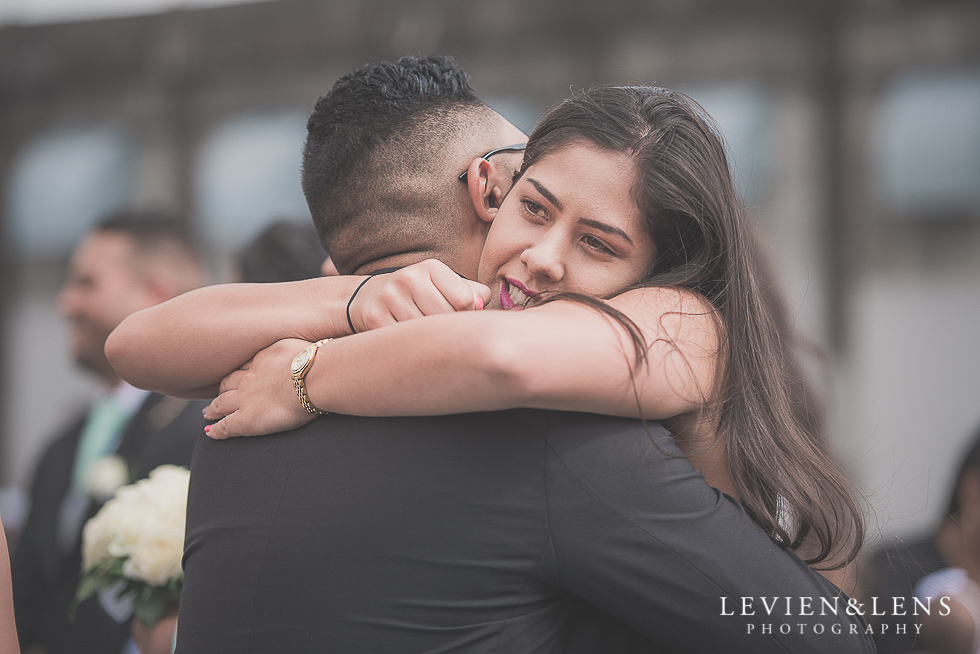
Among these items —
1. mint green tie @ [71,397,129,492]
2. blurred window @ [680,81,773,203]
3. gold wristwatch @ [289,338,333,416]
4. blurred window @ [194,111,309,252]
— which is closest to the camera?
gold wristwatch @ [289,338,333,416]

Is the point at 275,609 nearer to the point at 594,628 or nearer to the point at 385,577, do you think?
the point at 385,577

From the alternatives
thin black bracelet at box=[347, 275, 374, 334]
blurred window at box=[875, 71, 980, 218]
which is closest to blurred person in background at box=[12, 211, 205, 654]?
thin black bracelet at box=[347, 275, 374, 334]

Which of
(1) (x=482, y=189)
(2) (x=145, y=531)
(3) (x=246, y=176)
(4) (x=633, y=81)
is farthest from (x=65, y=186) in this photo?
(1) (x=482, y=189)

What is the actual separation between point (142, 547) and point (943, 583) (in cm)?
234

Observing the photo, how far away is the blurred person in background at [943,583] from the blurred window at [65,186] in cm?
678

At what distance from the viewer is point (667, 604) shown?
40.8 inches

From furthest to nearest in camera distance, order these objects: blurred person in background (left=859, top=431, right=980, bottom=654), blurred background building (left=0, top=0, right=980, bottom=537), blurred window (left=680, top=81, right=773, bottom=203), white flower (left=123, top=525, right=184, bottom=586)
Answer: blurred window (left=680, top=81, right=773, bottom=203) < blurred background building (left=0, top=0, right=980, bottom=537) < blurred person in background (left=859, top=431, right=980, bottom=654) < white flower (left=123, top=525, right=184, bottom=586)

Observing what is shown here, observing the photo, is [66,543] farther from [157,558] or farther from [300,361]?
[300,361]

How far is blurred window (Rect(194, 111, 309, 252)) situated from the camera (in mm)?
7227

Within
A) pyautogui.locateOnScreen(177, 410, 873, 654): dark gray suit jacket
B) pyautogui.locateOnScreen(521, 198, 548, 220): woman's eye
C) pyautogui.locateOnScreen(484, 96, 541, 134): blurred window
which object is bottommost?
pyautogui.locateOnScreen(484, 96, 541, 134): blurred window

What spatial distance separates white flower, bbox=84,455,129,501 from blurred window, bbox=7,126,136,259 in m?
5.21

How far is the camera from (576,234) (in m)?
1.27

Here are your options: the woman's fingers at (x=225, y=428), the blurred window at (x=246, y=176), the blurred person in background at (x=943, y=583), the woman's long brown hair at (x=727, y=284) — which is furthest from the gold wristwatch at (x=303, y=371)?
the blurred window at (x=246, y=176)

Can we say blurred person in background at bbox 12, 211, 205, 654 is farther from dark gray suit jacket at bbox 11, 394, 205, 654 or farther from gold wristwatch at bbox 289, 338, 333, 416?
gold wristwatch at bbox 289, 338, 333, 416
